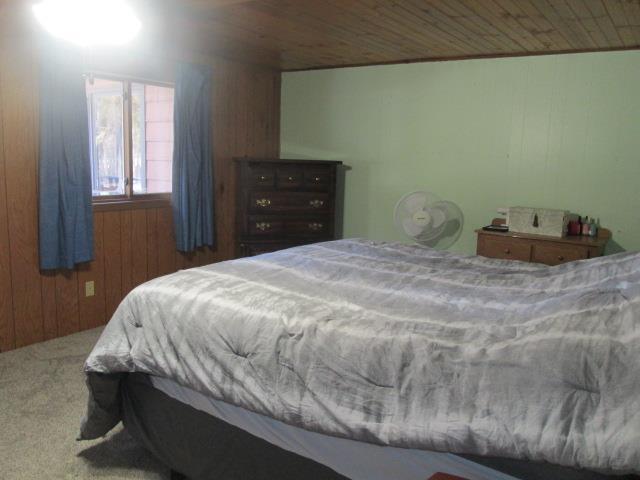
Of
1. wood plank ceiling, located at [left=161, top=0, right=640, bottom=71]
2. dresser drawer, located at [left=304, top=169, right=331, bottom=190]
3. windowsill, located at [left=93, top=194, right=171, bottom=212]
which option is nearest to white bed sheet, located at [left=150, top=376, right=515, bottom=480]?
wood plank ceiling, located at [left=161, top=0, right=640, bottom=71]

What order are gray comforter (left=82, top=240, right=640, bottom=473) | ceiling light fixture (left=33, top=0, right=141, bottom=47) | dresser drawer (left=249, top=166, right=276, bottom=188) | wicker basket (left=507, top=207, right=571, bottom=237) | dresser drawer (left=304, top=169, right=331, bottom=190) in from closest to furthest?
gray comforter (left=82, top=240, right=640, bottom=473) < ceiling light fixture (left=33, top=0, right=141, bottom=47) < wicker basket (left=507, top=207, right=571, bottom=237) < dresser drawer (left=249, top=166, right=276, bottom=188) < dresser drawer (left=304, top=169, right=331, bottom=190)

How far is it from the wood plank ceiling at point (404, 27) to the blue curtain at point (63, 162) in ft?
2.40

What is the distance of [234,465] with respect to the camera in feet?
5.75

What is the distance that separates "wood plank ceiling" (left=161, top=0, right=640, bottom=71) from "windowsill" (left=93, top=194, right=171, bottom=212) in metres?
1.18

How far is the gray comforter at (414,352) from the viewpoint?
121 centimetres

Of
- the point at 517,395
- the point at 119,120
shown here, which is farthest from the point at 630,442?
the point at 119,120

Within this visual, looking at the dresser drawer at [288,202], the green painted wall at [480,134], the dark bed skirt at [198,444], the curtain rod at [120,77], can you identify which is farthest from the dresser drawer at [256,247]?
the dark bed skirt at [198,444]

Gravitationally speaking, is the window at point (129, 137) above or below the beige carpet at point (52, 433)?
above

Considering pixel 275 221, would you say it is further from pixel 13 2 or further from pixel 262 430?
pixel 262 430

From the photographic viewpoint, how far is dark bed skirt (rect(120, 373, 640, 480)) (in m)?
1.62

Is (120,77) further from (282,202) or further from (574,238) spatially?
(574,238)

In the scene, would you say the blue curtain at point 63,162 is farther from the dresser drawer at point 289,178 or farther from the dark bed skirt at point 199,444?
the dark bed skirt at point 199,444

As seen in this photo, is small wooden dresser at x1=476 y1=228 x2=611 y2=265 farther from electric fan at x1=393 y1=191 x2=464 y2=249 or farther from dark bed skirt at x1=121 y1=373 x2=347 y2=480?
dark bed skirt at x1=121 y1=373 x2=347 y2=480

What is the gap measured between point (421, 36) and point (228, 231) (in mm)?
2240
